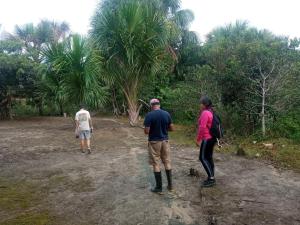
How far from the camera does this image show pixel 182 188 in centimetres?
656

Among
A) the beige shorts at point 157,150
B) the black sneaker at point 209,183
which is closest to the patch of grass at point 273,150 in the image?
the black sneaker at point 209,183

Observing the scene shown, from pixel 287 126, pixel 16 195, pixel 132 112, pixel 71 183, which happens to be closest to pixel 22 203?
pixel 16 195

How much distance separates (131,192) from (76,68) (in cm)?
984

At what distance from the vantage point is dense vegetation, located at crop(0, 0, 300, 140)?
37.2 ft

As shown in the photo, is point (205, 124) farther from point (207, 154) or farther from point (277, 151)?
point (277, 151)

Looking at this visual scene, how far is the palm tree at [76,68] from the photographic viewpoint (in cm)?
1514

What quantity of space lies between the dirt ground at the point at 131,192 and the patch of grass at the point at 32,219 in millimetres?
14

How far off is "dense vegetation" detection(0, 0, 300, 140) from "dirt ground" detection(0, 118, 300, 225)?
9.53 feet

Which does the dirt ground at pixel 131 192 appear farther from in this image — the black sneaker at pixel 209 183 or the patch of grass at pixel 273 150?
the patch of grass at pixel 273 150

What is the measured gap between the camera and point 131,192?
20.9ft

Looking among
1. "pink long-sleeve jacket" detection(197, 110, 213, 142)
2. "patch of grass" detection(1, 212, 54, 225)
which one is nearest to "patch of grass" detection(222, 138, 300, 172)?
"pink long-sleeve jacket" detection(197, 110, 213, 142)

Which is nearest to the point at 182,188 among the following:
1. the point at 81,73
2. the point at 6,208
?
the point at 6,208

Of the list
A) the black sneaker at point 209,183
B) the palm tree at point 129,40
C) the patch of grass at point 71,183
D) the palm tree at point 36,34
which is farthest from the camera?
the palm tree at point 36,34

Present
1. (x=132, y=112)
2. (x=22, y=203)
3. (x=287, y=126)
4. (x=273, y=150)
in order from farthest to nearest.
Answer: (x=132, y=112), (x=287, y=126), (x=273, y=150), (x=22, y=203)
